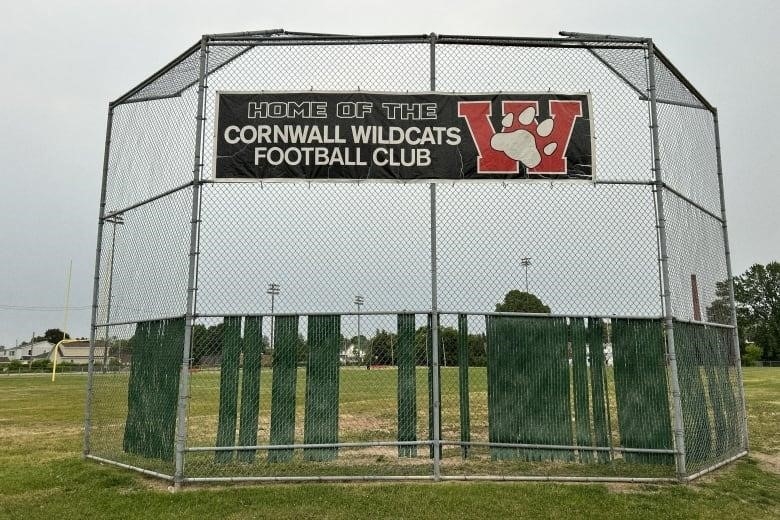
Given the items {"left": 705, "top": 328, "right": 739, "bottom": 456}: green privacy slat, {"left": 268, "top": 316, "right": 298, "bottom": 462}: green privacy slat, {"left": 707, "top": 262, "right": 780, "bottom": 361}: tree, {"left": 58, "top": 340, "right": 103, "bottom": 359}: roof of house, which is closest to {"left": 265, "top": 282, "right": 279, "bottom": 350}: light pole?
{"left": 268, "top": 316, "right": 298, "bottom": 462}: green privacy slat

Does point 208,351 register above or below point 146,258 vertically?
below

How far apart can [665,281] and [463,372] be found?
2.72 meters

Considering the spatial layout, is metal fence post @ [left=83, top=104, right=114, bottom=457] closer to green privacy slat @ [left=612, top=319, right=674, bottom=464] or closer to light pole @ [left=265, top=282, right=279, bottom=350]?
light pole @ [left=265, top=282, right=279, bottom=350]

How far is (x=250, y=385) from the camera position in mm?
6930

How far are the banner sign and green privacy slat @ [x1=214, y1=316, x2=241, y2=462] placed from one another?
6.37ft

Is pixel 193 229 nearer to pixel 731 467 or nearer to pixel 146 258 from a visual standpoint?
pixel 146 258

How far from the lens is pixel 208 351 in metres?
6.97

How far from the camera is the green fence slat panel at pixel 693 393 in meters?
6.91

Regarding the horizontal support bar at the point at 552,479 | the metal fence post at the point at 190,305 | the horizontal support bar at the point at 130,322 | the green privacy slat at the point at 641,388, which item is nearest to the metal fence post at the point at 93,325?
the horizontal support bar at the point at 130,322

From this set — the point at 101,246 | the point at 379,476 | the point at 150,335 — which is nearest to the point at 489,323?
the point at 379,476

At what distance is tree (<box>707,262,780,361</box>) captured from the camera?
71.4 metres

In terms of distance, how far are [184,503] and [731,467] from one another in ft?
23.1

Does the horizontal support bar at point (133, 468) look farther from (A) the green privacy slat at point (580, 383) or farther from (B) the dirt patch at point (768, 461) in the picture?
(B) the dirt patch at point (768, 461)

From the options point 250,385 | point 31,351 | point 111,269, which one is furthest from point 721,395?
point 31,351
